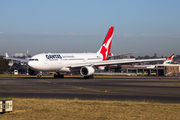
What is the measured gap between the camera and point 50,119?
1285cm

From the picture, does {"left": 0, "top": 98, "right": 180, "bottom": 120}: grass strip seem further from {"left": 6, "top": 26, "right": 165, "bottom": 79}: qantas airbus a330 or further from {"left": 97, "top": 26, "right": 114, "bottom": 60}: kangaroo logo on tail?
{"left": 97, "top": 26, "right": 114, "bottom": 60}: kangaroo logo on tail

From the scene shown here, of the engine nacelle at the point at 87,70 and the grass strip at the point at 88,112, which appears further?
the engine nacelle at the point at 87,70

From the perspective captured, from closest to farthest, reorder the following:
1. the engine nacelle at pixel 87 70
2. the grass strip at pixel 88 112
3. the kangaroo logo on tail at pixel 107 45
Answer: the grass strip at pixel 88 112
the engine nacelle at pixel 87 70
the kangaroo logo on tail at pixel 107 45

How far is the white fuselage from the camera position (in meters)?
51.4

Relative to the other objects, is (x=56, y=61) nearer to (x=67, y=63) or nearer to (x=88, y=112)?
(x=67, y=63)

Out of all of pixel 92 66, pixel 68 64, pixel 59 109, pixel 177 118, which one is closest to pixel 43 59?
pixel 68 64

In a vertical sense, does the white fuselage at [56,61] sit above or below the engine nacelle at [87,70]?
above

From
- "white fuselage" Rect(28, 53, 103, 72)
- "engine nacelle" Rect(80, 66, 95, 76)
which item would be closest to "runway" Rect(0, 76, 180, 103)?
"white fuselage" Rect(28, 53, 103, 72)

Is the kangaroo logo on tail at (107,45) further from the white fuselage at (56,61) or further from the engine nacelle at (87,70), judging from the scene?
the engine nacelle at (87,70)

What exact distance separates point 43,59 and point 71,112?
125 feet

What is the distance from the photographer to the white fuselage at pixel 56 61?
51.4m

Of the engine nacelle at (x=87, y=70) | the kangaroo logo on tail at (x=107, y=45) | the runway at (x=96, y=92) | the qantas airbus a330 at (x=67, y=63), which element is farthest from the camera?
the kangaroo logo on tail at (x=107, y=45)

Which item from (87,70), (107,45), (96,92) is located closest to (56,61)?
(87,70)

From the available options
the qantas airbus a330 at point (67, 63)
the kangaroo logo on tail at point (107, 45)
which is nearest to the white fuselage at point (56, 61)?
the qantas airbus a330 at point (67, 63)
